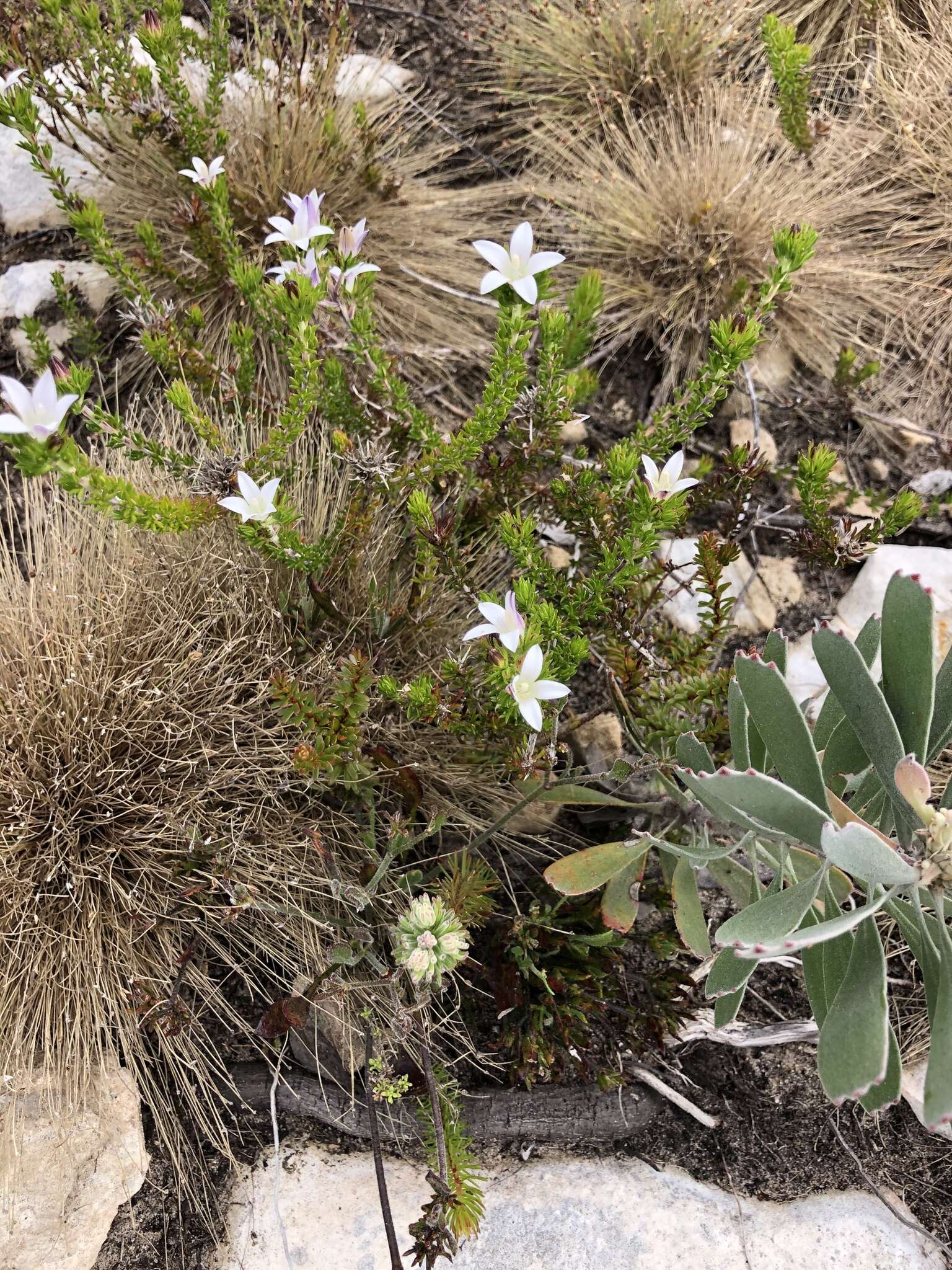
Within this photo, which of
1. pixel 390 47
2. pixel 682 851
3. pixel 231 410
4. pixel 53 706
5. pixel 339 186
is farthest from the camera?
pixel 390 47

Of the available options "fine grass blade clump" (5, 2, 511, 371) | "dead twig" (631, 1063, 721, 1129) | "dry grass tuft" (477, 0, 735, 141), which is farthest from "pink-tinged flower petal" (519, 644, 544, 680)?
"dry grass tuft" (477, 0, 735, 141)

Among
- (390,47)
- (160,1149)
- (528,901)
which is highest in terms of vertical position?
(390,47)

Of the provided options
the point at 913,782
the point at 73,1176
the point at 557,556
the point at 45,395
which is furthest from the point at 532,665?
the point at 73,1176

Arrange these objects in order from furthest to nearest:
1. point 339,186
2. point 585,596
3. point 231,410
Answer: point 339,186, point 231,410, point 585,596

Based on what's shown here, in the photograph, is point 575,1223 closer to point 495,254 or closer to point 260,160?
point 495,254

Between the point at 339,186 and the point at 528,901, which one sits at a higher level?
the point at 339,186

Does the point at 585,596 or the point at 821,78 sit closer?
the point at 585,596

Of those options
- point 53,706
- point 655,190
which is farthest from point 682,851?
point 655,190

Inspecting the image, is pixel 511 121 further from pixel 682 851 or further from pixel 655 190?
pixel 682 851
